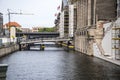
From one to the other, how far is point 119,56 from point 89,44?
34329 millimetres

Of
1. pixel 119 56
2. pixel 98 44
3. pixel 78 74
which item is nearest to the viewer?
pixel 78 74

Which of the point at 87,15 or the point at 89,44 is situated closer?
the point at 89,44

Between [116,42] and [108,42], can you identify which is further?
[108,42]

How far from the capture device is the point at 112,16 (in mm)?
102062

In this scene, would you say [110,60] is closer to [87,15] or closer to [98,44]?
[98,44]

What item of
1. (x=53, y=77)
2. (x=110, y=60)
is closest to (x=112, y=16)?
(x=110, y=60)

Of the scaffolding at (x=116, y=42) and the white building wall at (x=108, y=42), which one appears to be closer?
the scaffolding at (x=116, y=42)

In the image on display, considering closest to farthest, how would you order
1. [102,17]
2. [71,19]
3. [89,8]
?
[102,17] < [89,8] < [71,19]

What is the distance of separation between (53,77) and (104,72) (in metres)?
10.6

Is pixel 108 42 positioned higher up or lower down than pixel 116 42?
lower down

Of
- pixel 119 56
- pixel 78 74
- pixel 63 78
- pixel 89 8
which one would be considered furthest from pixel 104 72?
pixel 89 8

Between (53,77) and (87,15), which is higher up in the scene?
(87,15)

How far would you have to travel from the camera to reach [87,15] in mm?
122062

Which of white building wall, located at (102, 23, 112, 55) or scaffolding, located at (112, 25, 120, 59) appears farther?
white building wall, located at (102, 23, 112, 55)
